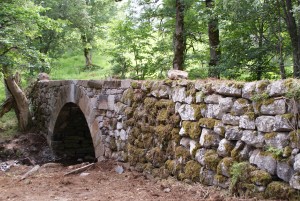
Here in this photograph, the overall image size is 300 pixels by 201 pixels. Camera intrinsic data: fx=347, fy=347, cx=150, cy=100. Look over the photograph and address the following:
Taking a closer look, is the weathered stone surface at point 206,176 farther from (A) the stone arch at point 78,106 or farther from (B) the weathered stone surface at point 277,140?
(A) the stone arch at point 78,106

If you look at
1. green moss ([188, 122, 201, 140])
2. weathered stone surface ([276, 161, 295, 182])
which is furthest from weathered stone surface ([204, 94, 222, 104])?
weathered stone surface ([276, 161, 295, 182])

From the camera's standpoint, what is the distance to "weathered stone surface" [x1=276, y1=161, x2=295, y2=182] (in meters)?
2.81

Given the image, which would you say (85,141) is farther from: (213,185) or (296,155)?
(296,155)

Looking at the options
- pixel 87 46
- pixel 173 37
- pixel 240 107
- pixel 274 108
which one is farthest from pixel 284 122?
pixel 87 46

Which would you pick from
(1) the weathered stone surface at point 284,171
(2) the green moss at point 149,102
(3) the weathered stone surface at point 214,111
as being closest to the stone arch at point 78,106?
(2) the green moss at point 149,102

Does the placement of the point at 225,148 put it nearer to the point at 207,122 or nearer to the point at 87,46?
the point at 207,122

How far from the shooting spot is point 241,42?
688cm

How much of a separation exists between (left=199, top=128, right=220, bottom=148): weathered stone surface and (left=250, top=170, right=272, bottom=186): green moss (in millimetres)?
619

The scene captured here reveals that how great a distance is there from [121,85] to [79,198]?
90.3 inches

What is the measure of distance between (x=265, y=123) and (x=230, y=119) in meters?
0.46

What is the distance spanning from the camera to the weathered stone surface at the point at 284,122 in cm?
283

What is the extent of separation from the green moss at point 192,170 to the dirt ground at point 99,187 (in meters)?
0.09

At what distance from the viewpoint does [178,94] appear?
436cm

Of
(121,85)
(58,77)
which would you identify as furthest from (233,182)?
(58,77)
